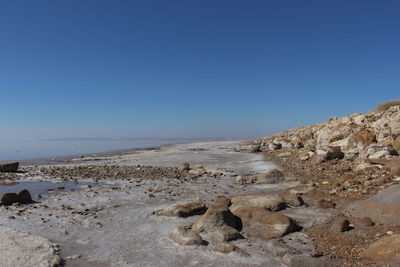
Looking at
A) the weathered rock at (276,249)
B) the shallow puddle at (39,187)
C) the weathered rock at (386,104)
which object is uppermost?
the weathered rock at (386,104)

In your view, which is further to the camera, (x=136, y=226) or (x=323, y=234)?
(x=136, y=226)

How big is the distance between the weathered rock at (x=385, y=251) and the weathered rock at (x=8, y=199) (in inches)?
445

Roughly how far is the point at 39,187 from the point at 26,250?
9818mm

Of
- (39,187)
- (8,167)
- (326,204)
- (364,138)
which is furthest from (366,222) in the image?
(8,167)

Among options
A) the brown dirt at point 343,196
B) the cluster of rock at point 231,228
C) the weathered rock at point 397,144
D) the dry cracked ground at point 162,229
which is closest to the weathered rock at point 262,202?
the dry cracked ground at point 162,229

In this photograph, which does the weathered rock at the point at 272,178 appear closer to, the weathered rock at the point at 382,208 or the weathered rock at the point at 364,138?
the weathered rock at the point at 382,208

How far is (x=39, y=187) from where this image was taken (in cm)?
1573

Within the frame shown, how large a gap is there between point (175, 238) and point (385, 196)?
5.82m

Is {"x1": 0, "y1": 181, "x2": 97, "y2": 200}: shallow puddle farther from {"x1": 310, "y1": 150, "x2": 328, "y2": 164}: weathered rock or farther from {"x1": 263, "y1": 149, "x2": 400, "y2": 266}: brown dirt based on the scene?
{"x1": 310, "y1": 150, "x2": 328, "y2": 164}: weathered rock

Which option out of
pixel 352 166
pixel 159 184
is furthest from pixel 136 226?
pixel 352 166

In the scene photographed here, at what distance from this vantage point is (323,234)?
736cm

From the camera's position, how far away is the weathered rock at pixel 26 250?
625cm

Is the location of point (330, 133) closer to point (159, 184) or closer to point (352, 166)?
point (352, 166)

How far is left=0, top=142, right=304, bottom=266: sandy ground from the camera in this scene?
6.39 metres
